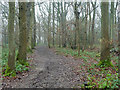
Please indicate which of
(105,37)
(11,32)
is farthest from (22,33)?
(105,37)

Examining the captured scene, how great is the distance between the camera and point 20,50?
7.85 m

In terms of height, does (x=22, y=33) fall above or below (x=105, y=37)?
above

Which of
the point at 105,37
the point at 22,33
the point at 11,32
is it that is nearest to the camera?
the point at 11,32

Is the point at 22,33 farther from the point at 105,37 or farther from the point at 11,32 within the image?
the point at 105,37

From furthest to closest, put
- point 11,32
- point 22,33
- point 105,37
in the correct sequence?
point 22,33, point 105,37, point 11,32

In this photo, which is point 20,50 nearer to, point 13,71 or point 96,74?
point 13,71

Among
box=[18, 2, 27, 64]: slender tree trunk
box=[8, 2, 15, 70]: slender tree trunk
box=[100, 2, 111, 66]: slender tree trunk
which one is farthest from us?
box=[18, 2, 27, 64]: slender tree trunk

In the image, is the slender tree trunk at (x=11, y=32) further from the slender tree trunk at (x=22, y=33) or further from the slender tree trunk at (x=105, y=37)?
the slender tree trunk at (x=105, y=37)

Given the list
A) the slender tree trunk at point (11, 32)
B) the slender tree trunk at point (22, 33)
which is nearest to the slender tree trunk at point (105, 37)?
the slender tree trunk at point (22, 33)

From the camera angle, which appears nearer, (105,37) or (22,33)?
(105,37)

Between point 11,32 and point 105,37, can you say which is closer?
point 11,32

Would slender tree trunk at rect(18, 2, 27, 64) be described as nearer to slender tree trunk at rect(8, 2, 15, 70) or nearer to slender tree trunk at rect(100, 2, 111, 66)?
slender tree trunk at rect(8, 2, 15, 70)

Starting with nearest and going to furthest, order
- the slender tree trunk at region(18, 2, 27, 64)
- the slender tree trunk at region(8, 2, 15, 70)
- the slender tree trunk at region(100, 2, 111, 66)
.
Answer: the slender tree trunk at region(8, 2, 15, 70)
the slender tree trunk at region(100, 2, 111, 66)
the slender tree trunk at region(18, 2, 27, 64)

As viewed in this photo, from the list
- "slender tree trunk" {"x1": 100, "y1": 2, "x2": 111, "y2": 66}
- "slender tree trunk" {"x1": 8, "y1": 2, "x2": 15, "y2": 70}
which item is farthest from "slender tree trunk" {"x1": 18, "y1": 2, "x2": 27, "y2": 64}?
"slender tree trunk" {"x1": 100, "y1": 2, "x2": 111, "y2": 66}
